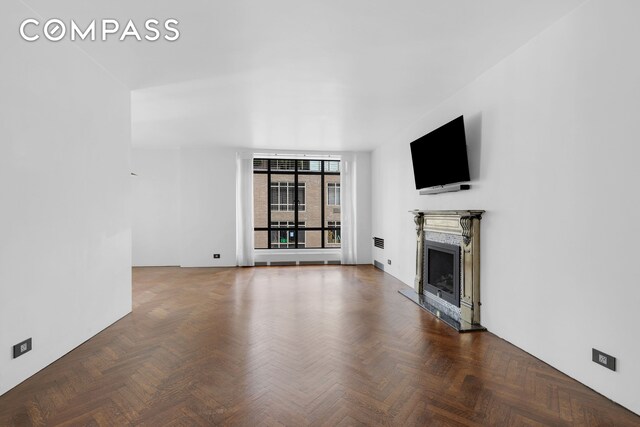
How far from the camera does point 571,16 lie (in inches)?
93.7

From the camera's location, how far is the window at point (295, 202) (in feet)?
27.3

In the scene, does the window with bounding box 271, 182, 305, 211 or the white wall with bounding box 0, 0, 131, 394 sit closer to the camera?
the white wall with bounding box 0, 0, 131, 394

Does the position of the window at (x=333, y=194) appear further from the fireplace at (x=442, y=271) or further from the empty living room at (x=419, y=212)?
the fireplace at (x=442, y=271)

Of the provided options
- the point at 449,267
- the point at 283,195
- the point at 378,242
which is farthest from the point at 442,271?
the point at 283,195

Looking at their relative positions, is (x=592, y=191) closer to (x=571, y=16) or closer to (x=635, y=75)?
(x=635, y=75)

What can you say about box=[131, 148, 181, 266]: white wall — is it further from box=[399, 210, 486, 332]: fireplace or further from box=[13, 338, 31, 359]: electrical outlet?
box=[399, 210, 486, 332]: fireplace

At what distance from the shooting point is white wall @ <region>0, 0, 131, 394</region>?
7.44 ft

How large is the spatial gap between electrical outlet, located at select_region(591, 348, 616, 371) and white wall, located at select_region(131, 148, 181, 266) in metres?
7.51

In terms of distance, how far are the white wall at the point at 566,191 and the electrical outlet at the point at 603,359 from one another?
40mm

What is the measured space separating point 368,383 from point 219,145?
20.2 feet

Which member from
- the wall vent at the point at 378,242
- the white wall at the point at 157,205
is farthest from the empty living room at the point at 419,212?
the white wall at the point at 157,205

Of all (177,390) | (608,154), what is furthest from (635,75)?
(177,390)

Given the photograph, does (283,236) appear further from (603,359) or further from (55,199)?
(603,359)

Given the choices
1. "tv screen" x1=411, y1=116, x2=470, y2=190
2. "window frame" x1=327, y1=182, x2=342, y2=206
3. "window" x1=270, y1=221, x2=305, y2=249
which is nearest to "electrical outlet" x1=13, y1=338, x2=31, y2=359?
"tv screen" x1=411, y1=116, x2=470, y2=190
